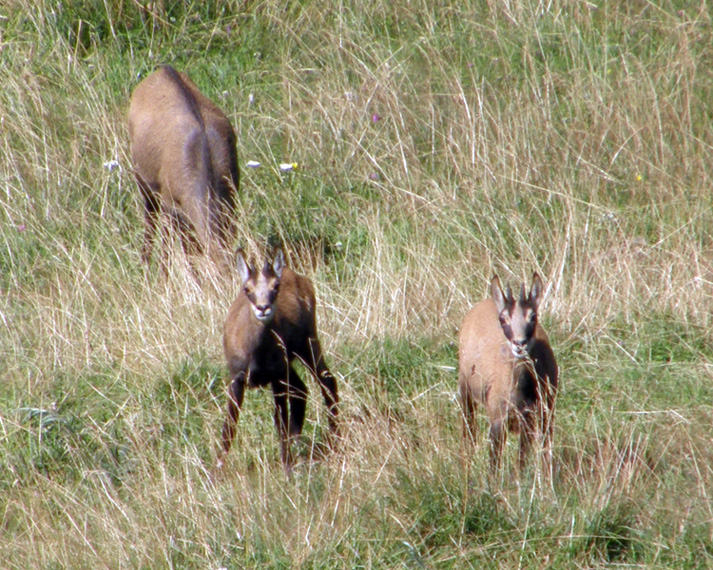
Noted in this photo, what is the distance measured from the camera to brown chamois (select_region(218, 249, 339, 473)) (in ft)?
18.3

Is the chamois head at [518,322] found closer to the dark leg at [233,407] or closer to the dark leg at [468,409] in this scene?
the dark leg at [468,409]

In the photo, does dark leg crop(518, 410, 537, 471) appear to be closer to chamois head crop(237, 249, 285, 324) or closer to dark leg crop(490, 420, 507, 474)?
dark leg crop(490, 420, 507, 474)

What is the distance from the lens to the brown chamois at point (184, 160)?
26.4 feet

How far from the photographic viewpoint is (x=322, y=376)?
589 cm

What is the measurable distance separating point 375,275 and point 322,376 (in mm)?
1360

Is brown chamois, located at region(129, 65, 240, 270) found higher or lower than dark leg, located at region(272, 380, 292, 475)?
higher

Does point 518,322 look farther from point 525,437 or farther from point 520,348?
point 525,437

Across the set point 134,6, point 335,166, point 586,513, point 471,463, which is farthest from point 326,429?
point 134,6

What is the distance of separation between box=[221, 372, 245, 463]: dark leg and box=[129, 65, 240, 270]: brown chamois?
7.08 feet

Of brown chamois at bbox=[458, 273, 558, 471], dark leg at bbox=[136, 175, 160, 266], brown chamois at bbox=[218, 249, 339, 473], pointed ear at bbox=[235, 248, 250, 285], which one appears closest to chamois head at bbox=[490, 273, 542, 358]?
brown chamois at bbox=[458, 273, 558, 471]

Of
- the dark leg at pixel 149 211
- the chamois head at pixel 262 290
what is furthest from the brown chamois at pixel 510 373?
the dark leg at pixel 149 211

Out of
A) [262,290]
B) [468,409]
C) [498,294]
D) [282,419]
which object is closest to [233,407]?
[282,419]

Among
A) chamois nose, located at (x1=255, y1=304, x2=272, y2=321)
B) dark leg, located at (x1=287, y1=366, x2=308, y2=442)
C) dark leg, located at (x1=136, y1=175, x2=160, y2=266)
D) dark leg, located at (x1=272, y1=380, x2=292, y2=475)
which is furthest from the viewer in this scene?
dark leg, located at (x1=136, y1=175, x2=160, y2=266)

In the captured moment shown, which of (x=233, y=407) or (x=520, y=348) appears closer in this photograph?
(x=520, y=348)
